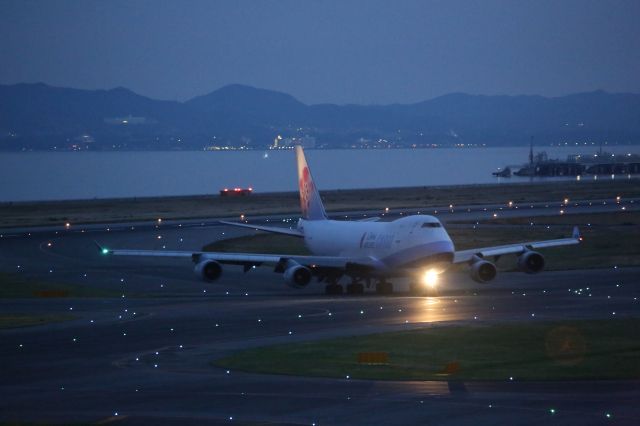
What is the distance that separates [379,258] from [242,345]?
15.5m

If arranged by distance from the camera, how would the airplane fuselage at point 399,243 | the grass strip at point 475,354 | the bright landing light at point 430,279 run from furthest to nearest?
the bright landing light at point 430,279 < the airplane fuselage at point 399,243 < the grass strip at point 475,354

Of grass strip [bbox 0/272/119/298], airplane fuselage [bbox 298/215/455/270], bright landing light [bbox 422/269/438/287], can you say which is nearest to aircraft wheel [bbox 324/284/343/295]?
airplane fuselage [bbox 298/215/455/270]

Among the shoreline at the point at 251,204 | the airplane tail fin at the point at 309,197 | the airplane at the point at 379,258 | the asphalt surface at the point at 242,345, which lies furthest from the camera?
the shoreline at the point at 251,204

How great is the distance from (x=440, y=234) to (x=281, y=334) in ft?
42.4

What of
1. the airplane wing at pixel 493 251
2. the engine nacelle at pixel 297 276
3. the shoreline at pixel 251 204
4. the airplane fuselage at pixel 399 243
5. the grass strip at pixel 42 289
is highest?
the airplane fuselage at pixel 399 243

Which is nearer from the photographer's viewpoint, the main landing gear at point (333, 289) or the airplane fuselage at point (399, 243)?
the airplane fuselage at point (399, 243)

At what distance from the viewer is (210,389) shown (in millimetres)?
23672

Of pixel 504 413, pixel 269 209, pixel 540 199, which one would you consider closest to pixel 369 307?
pixel 504 413

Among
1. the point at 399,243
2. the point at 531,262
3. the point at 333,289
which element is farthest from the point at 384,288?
the point at 531,262

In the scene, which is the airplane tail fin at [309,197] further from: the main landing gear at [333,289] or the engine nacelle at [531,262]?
the engine nacelle at [531,262]

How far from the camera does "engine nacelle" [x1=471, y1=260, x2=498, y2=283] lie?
45406mm

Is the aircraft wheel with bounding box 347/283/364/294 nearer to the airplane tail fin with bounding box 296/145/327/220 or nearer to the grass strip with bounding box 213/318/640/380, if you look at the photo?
the airplane tail fin with bounding box 296/145/327/220

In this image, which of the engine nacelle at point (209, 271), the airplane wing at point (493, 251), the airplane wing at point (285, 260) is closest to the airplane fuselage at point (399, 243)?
the airplane wing at point (285, 260)

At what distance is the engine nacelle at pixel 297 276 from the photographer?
45062mm
